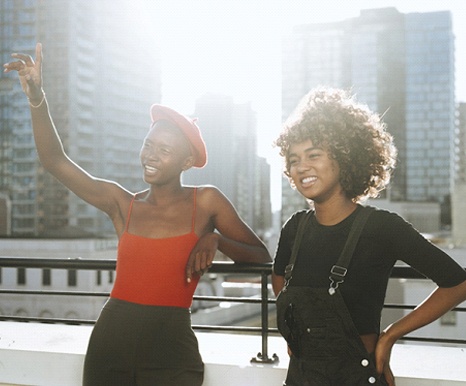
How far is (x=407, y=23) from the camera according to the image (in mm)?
92000

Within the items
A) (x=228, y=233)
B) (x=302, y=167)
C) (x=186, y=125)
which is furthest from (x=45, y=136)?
(x=302, y=167)

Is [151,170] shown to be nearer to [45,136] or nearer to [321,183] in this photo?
[45,136]

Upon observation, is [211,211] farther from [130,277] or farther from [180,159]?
[130,277]

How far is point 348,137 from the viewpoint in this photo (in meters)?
1.82

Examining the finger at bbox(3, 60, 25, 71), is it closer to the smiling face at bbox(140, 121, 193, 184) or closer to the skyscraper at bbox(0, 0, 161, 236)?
the smiling face at bbox(140, 121, 193, 184)

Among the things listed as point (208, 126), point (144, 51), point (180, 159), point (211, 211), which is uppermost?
point (144, 51)

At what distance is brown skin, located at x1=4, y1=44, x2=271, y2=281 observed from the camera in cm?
225

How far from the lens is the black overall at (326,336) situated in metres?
1.67

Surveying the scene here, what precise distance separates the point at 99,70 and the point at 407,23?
150 feet

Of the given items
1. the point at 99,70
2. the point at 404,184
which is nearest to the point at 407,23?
the point at 404,184

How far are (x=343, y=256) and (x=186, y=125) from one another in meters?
0.85

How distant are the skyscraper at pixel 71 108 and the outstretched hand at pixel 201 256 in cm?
6626

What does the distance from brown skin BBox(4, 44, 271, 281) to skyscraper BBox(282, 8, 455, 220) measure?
287 feet

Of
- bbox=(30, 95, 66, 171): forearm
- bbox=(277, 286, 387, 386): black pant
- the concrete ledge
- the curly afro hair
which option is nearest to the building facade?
the concrete ledge
